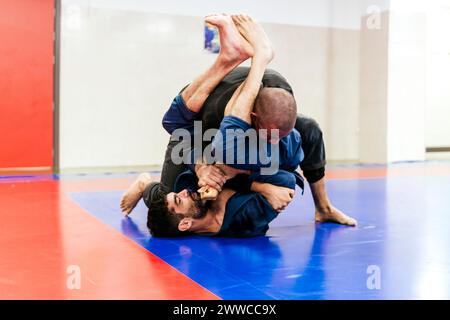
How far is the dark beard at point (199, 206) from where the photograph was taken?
3.44 meters

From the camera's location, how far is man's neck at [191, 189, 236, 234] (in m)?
3.54

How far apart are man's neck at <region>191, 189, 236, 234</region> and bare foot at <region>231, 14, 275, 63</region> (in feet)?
2.96

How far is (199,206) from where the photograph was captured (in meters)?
3.48

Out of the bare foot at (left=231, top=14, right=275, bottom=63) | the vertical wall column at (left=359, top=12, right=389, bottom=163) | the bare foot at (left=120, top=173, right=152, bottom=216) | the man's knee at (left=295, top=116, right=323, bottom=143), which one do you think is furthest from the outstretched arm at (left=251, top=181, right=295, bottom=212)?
the vertical wall column at (left=359, top=12, right=389, bottom=163)

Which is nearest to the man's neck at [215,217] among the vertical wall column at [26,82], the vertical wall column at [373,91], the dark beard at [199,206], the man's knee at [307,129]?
the dark beard at [199,206]

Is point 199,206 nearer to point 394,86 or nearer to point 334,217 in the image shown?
point 334,217

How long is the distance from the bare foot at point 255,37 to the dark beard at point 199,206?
960 millimetres

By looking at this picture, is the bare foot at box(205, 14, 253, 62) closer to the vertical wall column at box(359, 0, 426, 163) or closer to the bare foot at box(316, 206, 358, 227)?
the bare foot at box(316, 206, 358, 227)

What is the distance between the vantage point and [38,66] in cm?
798

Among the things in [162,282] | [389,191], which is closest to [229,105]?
[162,282]

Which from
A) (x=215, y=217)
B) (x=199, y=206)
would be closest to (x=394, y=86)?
(x=215, y=217)

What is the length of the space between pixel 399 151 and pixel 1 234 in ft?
25.1

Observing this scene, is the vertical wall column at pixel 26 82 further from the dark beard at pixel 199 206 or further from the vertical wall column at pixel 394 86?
the vertical wall column at pixel 394 86

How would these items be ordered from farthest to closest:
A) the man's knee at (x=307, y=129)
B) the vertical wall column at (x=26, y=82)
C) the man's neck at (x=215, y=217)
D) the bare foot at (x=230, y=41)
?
the vertical wall column at (x=26, y=82) < the man's knee at (x=307, y=129) < the man's neck at (x=215, y=217) < the bare foot at (x=230, y=41)
